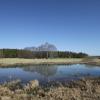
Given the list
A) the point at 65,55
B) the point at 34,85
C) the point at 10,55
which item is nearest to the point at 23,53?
the point at 10,55

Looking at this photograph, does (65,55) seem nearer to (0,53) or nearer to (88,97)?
(0,53)

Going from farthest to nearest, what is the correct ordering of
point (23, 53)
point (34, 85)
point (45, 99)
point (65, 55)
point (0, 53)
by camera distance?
point (65, 55) → point (23, 53) → point (0, 53) → point (34, 85) → point (45, 99)

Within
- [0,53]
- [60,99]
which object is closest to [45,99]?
[60,99]

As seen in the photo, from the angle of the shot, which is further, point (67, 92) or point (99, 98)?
point (67, 92)

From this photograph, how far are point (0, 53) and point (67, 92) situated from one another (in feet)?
234

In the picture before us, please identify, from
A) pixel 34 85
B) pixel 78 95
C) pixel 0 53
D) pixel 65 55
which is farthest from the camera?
→ pixel 65 55

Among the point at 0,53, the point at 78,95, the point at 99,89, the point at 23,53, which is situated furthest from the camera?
the point at 23,53

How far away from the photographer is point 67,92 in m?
13.9

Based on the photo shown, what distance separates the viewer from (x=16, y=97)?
1246cm

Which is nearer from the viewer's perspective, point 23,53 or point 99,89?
point 99,89

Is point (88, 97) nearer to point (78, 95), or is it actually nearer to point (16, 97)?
point (78, 95)

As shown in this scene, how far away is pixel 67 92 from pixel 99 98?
2259mm

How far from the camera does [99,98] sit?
12.4 metres

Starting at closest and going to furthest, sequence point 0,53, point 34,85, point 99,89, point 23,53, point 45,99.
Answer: point 45,99
point 99,89
point 34,85
point 0,53
point 23,53
